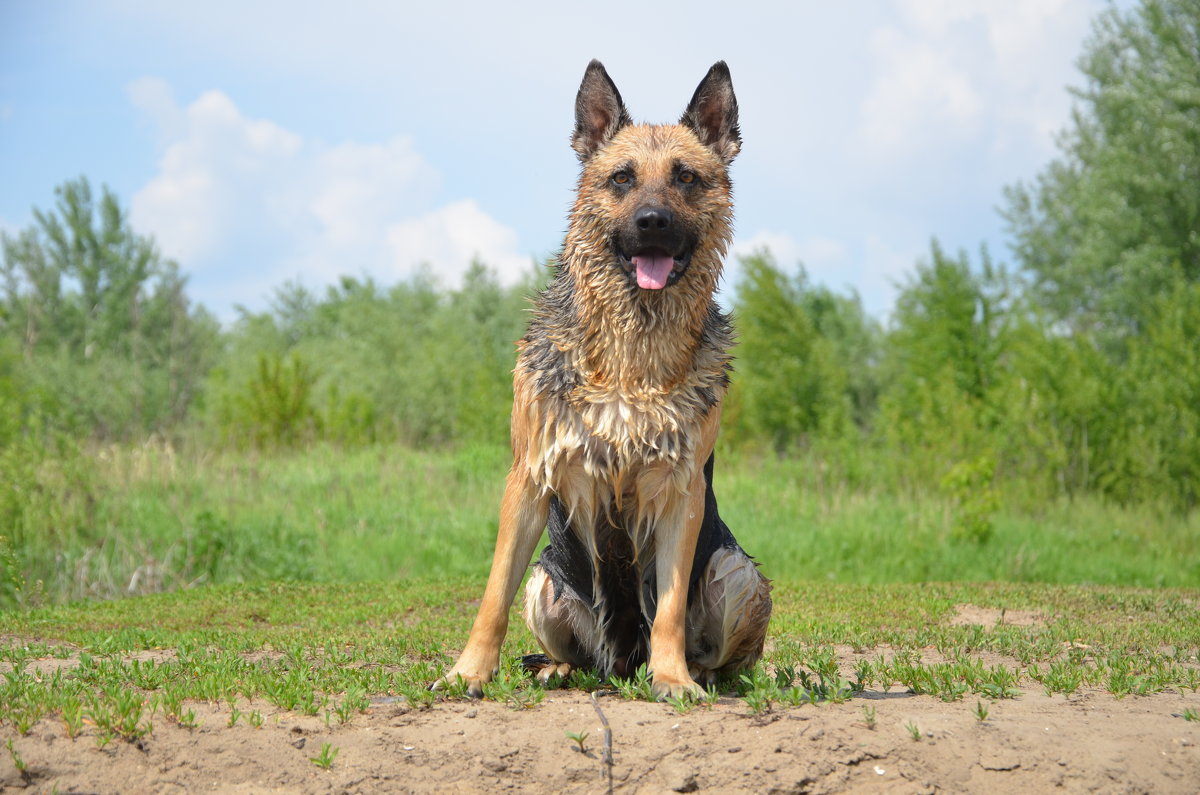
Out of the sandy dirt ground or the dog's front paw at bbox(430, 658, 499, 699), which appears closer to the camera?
the sandy dirt ground

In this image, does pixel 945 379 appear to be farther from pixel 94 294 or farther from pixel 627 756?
pixel 94 294

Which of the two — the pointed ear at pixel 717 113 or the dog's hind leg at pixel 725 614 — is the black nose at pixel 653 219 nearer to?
the pointed ear at pixel 717 113

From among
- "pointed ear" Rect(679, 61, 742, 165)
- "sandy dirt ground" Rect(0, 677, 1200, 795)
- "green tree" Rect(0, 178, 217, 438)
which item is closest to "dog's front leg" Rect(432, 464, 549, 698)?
"sandy dirt ground" Rect(0, 677, 1200, 795)

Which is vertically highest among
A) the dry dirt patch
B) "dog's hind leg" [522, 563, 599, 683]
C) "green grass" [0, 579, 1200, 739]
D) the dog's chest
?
the dog's chest

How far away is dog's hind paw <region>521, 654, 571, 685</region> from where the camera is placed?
512cm

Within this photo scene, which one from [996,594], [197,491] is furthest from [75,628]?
[996,594]

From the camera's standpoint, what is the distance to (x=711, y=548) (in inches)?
201

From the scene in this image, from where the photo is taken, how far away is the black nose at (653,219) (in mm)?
4684

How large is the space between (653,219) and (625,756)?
238 centimetres

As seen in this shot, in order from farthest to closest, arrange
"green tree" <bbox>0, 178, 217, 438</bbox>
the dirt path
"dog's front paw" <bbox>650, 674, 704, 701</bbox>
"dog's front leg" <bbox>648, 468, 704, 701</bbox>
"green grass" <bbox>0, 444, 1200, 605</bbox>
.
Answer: "green tree" <bbox>0, 178, 217, 438</bbox> < "green grass" <bbox>0, 444, 1200, 605</bbox> < "dog's front leg" <bbox>648, 468, 704, 701</bbox> < "dog's front paw" <bbox>650, 674, 704, 701</bbox> < the dirt path

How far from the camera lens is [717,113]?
532 centimetres

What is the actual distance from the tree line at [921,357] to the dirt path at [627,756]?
3588 mm

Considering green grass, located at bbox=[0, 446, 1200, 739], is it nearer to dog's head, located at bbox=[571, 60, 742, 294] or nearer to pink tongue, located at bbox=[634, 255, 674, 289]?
pink tongue, located at bbox=[634, 255, 674, 289]

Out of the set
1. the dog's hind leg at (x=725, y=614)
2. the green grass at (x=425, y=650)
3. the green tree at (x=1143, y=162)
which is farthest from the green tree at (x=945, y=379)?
the dog's hind leg at (x=725, y=614)
